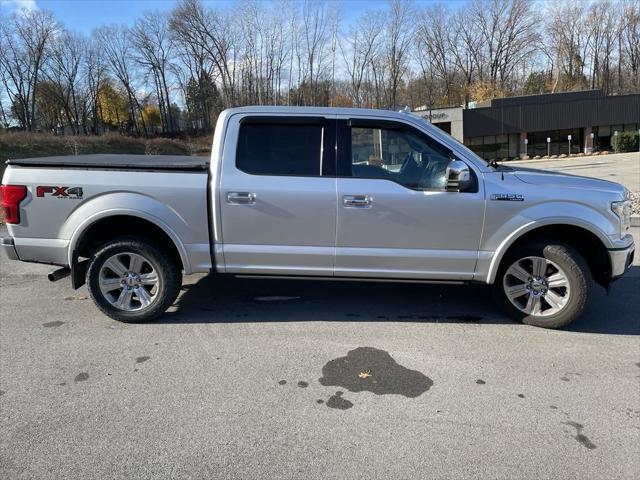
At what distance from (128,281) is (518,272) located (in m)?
3.80

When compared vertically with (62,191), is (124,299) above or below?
below

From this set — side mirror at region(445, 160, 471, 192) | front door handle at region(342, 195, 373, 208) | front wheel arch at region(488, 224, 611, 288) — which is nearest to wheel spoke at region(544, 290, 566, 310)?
front wheel arch at region(488, 224, 611, 288)

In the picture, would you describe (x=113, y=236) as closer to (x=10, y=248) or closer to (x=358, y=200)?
(x=10, y=248)

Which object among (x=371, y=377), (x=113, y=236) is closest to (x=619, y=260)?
(x=371, y=377)

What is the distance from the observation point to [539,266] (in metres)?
4.29

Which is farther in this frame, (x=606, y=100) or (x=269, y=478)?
(x=606, y=100)

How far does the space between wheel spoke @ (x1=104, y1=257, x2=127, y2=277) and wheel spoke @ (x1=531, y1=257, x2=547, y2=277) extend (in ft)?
13.0

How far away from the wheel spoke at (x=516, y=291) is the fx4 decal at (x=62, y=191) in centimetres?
423

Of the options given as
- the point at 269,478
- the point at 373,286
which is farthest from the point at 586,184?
the point at 269,478

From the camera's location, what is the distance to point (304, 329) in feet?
14.3

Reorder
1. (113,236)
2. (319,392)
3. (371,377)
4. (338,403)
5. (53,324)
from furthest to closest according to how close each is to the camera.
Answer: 1. (113,236)
2. (53,324)
3. (371,377)
4. (319,392)
5. (338,403)

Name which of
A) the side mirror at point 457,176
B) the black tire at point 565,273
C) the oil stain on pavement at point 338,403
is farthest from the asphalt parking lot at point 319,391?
the side mirror at point 457,176

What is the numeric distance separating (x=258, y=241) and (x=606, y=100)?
163 feet

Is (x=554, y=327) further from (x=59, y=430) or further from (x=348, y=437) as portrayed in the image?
(x=59, y=430)
